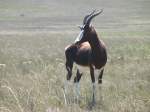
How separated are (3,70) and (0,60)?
5.03 m

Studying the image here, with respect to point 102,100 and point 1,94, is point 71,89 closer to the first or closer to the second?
point 102,100

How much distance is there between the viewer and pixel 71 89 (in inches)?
497

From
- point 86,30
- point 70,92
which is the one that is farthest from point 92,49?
point 70,92

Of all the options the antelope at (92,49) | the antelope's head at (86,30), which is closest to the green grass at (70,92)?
the antelope at (92,49)

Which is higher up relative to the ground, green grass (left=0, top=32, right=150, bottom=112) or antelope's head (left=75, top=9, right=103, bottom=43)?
antelope's head (left=75, top=9, right=103, bottom=43)

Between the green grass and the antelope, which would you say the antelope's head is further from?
the green grass

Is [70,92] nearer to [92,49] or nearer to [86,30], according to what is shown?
[92,49]

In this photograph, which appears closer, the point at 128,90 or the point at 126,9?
the point at 128,90

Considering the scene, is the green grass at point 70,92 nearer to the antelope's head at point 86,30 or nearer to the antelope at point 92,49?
the antelope at point 92,49

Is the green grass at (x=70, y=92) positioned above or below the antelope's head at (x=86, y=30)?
below

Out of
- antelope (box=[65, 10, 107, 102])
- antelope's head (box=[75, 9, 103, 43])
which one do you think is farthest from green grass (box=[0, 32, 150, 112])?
antelope's head (box=[75, 9, 103, 43])

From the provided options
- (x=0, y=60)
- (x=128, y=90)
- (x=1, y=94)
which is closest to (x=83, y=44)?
(x=128, y=90)

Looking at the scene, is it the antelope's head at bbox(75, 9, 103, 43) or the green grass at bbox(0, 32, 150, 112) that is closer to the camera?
Result: the green grass at bbox(0, 32, 150, 112)

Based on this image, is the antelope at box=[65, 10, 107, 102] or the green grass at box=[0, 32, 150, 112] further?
the antelope at box=[65, 10, 107, 102]
